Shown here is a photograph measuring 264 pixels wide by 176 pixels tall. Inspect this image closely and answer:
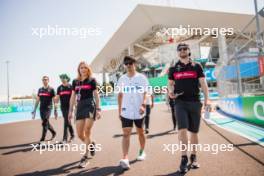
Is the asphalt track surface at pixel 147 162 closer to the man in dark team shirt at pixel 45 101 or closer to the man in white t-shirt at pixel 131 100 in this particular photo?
the man in white t-shirt at pixel 131 100

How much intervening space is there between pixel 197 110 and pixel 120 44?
3773cm

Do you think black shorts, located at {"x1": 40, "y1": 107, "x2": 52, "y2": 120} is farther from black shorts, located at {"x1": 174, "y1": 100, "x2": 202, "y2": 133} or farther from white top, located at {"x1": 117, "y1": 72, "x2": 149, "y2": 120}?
black shorts, located at {"x1": 174, "y1": 100, "x2": 202, "y2": 133}

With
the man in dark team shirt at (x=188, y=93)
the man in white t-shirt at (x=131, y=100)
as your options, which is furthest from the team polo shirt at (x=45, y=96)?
the man in dark team shirt at (x=188, y=93)

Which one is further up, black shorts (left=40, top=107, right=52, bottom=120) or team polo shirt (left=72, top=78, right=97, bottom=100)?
team polo shirt (left=72, top=78, right=97, bottom=100)

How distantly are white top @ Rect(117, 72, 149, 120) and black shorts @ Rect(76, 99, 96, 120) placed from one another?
712 mm

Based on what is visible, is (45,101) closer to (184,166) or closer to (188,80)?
(188,80)

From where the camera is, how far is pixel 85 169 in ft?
12.4

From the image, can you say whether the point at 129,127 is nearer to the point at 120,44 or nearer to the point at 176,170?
the point at 176,170

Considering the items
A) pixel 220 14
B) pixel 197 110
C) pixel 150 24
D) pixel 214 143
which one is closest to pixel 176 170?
pixel 197 110

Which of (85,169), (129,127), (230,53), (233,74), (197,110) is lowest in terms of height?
(85,169)

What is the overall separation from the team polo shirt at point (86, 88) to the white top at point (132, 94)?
0.74 m

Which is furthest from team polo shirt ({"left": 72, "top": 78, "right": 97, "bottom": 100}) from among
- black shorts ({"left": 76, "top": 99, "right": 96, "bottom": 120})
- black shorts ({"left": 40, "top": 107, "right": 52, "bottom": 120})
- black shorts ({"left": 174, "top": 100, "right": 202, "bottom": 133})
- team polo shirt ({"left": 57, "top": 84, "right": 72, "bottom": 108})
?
black shorts ({"left": 40, "top": 107, "right": 52, "bottom": 120})

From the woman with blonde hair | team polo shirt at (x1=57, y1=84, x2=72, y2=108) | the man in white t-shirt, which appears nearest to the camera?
the man in white t-shirt

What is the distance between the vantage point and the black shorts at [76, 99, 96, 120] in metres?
4.27
